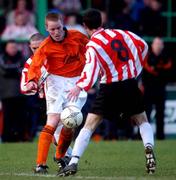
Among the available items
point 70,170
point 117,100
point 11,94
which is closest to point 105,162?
point 117,100

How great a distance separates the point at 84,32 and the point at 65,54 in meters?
7.87

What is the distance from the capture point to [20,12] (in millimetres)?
19625

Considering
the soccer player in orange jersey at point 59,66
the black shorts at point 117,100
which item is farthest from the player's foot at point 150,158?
the soccer player in orange jersey at point 59,66

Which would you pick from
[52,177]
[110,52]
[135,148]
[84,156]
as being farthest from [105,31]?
[135,148]

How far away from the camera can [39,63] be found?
1155 centimetres

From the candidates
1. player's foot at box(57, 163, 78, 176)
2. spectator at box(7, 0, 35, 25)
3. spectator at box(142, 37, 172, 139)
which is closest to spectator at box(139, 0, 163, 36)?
spectator at box(142, 37, 172, 139)

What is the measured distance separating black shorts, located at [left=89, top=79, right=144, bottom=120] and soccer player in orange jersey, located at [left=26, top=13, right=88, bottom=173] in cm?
55

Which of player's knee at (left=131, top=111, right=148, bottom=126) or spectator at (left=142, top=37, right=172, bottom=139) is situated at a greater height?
spectator at (left=142, top=37, right=172, bottom=139)

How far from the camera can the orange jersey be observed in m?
11.8

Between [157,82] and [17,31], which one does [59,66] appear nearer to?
[157,82]

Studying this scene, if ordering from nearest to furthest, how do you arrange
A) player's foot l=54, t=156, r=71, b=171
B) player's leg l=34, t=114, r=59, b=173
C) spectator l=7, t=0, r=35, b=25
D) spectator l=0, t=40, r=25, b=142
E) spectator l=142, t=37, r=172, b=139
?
player's leg l=34, t=114, r=59, b=173
player's foot l=54, t=156, r=71, b=171
spectator l=0, t=40, r=25, b=142
spectator l=142, t=37, r=172, b=139
spectator l=7, t=0, r=35, b=25

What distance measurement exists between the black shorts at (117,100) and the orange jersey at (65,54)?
0.78 meters

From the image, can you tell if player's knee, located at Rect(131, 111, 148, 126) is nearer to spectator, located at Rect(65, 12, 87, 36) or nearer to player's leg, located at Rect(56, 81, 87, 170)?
player's leg, located at Rect(56, 81, 87, 170)

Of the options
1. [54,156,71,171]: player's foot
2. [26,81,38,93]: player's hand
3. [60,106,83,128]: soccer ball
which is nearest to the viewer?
[60,106,83,128]: soccer ball
